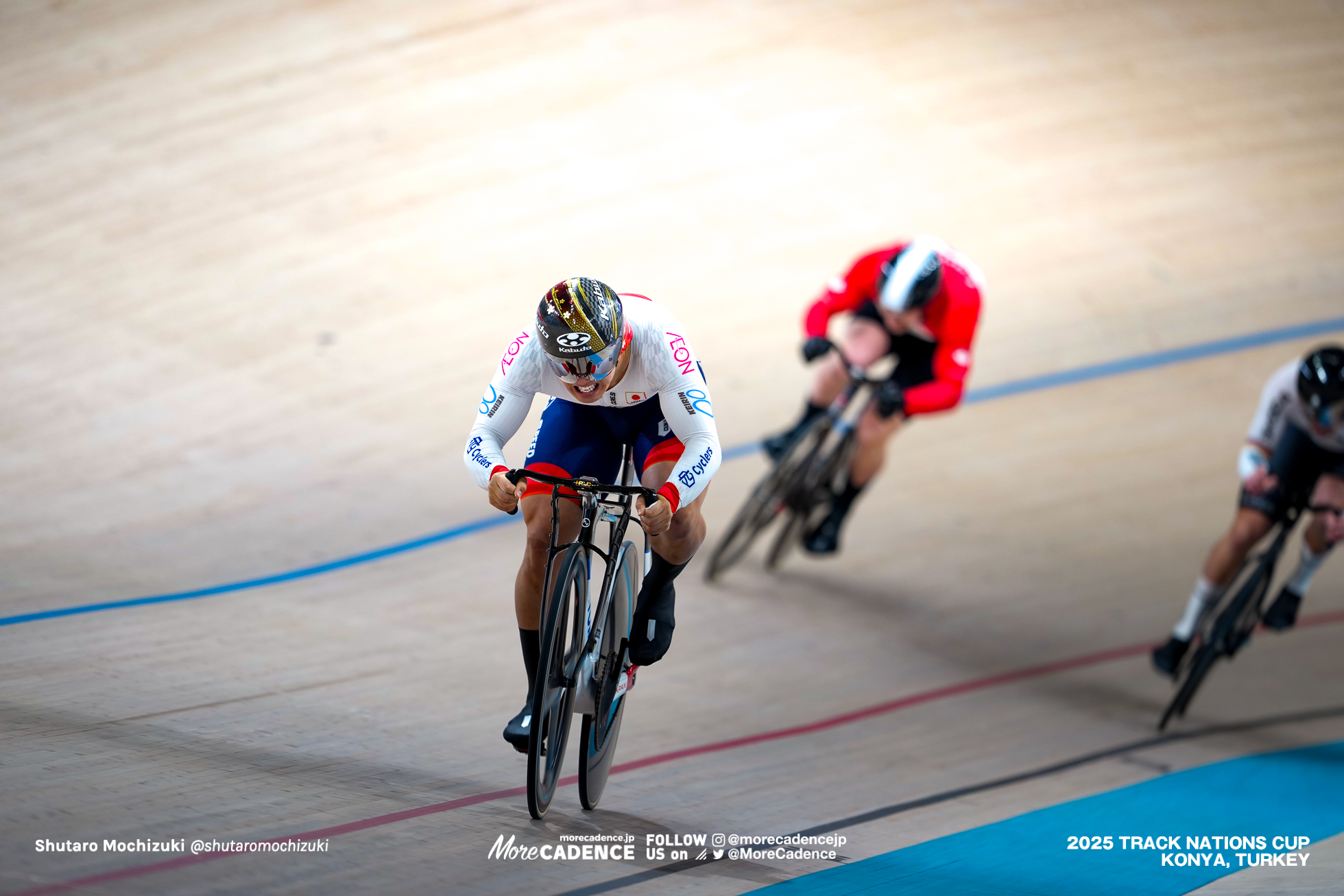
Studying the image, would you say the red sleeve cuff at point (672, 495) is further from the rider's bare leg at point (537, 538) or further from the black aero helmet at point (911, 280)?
the black aero helmet at point (911, 280)

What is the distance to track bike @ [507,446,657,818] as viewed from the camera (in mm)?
2564

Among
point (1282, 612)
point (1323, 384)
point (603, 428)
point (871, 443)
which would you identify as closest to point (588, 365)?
point (603, 428)

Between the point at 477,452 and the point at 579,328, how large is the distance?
38cm

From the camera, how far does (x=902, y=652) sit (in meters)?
4.45

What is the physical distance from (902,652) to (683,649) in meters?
0.85

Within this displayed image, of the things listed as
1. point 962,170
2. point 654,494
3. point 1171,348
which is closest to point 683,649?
point 654,494

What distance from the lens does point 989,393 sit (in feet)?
21.1

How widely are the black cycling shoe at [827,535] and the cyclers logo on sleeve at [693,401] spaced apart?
2.05 m

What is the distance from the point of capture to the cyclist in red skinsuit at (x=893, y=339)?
171 inches


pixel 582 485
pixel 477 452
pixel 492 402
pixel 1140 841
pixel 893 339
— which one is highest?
pixel 893 339

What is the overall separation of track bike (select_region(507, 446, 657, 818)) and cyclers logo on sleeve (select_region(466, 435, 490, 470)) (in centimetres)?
11

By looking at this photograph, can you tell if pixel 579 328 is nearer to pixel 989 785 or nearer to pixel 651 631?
pixel 651 631

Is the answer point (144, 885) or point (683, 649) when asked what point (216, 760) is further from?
point (683, 649)

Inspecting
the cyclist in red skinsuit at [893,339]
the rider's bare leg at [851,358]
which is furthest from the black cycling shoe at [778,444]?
the rider's bare leg at [851,358]
